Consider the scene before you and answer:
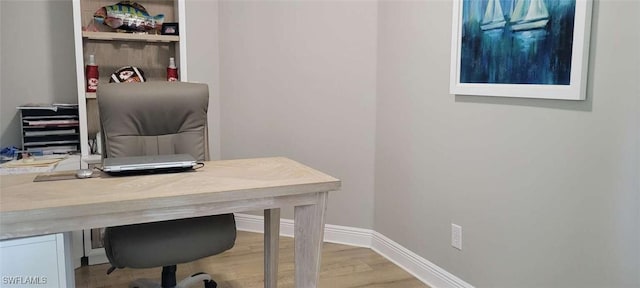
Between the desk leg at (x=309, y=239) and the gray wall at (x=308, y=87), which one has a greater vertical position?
the gray wall at (x=308, y=87)

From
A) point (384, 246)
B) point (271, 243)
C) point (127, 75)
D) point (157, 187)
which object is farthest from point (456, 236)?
point (127, 75)

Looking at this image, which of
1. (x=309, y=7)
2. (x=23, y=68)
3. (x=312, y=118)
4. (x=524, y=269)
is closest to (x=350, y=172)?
(x=312, y=118)

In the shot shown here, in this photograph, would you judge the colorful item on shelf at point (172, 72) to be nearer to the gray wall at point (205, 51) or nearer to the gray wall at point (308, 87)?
the gray wall at point (205, 51)

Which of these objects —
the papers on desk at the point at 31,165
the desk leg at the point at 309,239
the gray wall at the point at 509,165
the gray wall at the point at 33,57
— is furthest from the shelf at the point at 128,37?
the desk leg at the point at 309,239

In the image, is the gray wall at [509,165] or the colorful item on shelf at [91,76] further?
the colorful item on shelf at [91,76]

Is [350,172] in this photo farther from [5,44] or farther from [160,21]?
[5,44]

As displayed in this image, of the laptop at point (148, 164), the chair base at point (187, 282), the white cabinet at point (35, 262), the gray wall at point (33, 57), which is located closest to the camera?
the white cabinet at point (35, 262)

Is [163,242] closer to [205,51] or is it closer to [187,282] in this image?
[187,282]

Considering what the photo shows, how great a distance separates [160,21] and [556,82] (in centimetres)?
220

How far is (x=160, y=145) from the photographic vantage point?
2178 millimetres

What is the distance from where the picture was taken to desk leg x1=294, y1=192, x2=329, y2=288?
1.78 metres

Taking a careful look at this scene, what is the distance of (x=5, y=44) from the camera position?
2916 millimetres

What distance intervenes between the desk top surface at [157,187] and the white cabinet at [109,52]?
1.04m

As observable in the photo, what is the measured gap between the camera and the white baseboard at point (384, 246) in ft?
8.35
